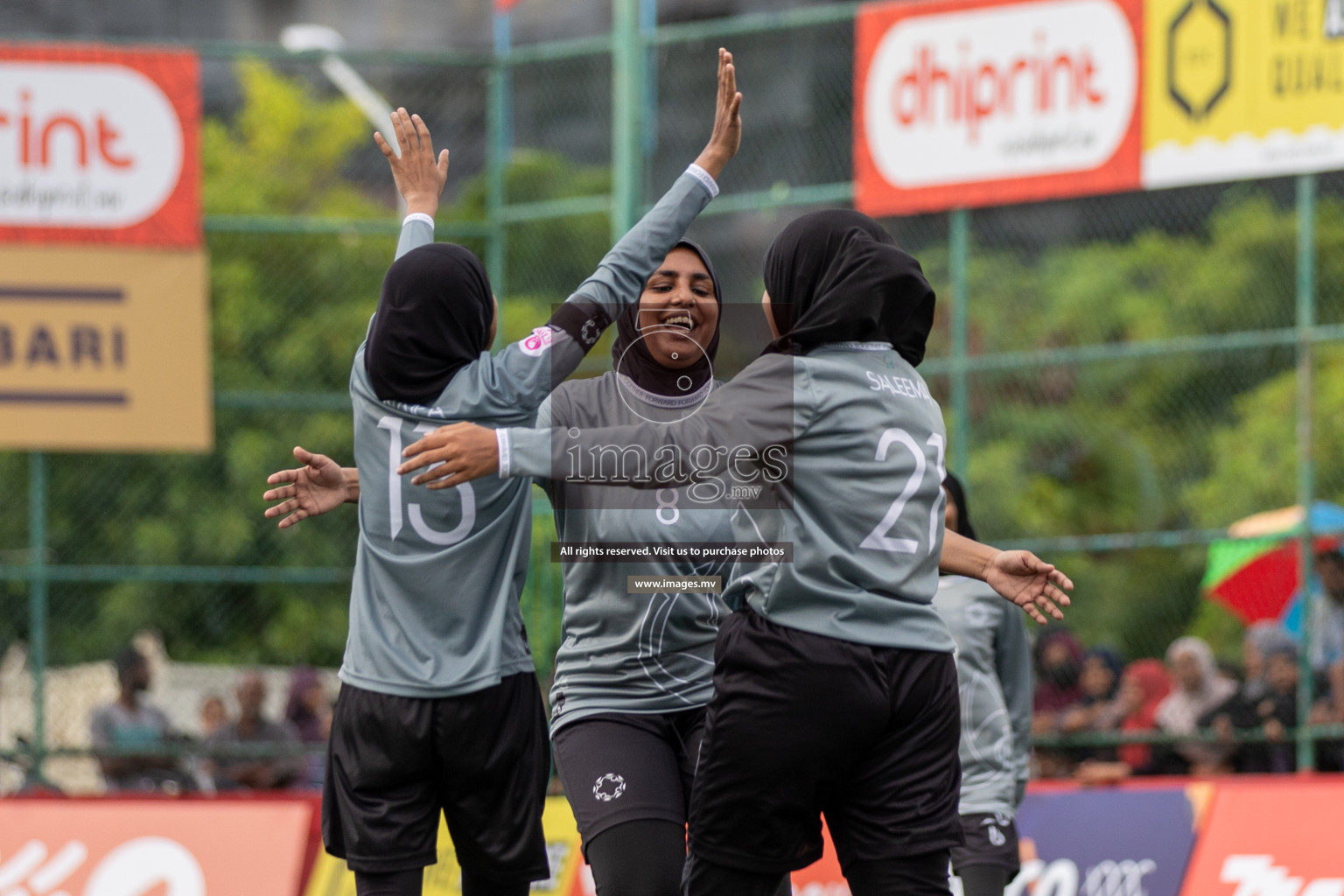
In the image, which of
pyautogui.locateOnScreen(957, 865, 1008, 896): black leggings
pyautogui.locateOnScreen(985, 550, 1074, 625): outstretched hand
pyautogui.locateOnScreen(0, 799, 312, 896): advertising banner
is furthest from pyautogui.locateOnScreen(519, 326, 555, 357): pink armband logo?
pyautogui.locateOnScreen(0, 799, 312, 896): advertising banner

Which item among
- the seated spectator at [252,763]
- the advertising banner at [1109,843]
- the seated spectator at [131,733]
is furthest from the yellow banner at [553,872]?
the advertising banner at [1109,843]

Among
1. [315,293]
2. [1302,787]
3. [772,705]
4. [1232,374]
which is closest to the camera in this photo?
[772,705]

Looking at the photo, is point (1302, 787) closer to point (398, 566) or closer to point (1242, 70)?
point (1242, 70)

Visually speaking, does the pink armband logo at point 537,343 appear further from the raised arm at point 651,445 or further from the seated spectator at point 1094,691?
the seated spectator at point 1094,691

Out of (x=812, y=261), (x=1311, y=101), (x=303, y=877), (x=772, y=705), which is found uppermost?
(x=1311, y=101)

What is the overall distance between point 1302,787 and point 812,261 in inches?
202

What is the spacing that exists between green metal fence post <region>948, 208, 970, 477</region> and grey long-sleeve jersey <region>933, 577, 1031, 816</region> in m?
4.03

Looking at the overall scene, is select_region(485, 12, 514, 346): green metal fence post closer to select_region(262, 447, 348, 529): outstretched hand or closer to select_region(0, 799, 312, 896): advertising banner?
select_region(0, 799, 312, 896): advertising banner

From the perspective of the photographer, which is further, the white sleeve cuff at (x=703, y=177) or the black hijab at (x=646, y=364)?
the black hijab at (x=646, y=364)

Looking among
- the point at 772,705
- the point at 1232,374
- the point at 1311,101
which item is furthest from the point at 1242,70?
the point at 1232,374

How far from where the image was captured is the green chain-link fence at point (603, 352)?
439 inches

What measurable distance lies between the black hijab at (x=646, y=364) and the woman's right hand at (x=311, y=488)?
0.87m

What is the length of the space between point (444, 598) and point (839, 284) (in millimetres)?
1275

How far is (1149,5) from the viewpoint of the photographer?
9.95 meters
